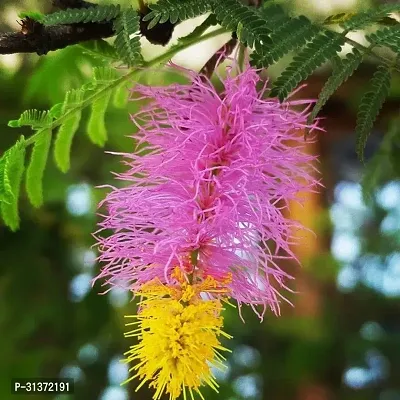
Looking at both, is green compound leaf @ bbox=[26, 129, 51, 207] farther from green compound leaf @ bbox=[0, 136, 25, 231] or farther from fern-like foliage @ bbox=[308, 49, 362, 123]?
fern-like foliage @ bbox=[308, 49, 362, 123]

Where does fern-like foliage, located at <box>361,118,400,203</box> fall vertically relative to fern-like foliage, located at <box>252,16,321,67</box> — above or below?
below

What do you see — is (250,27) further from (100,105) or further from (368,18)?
(100,105)

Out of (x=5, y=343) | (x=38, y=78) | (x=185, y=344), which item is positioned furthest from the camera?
(x=5, y=343)

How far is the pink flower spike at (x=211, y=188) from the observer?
33cm

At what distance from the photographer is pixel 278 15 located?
0.38 m

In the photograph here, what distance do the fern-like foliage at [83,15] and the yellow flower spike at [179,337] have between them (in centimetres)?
16

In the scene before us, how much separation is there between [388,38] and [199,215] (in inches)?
5.7

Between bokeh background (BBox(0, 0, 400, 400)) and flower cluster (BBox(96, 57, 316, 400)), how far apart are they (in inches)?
19.5

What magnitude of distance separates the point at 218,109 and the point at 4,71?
28.2 inches

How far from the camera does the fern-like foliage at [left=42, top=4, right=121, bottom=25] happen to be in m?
0.34

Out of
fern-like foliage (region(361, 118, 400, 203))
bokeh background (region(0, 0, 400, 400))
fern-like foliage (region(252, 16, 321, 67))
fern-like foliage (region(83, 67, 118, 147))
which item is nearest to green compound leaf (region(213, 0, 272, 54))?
fern-like foliage (region(252, 16, 321, 67))

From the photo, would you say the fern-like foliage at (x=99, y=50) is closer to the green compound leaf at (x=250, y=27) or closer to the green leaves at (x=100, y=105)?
the green leaves at (x=100, y=105)

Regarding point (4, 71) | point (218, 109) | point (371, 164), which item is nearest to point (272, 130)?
point (218, 109)

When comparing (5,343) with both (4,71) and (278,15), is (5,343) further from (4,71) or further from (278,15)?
(278,15)
